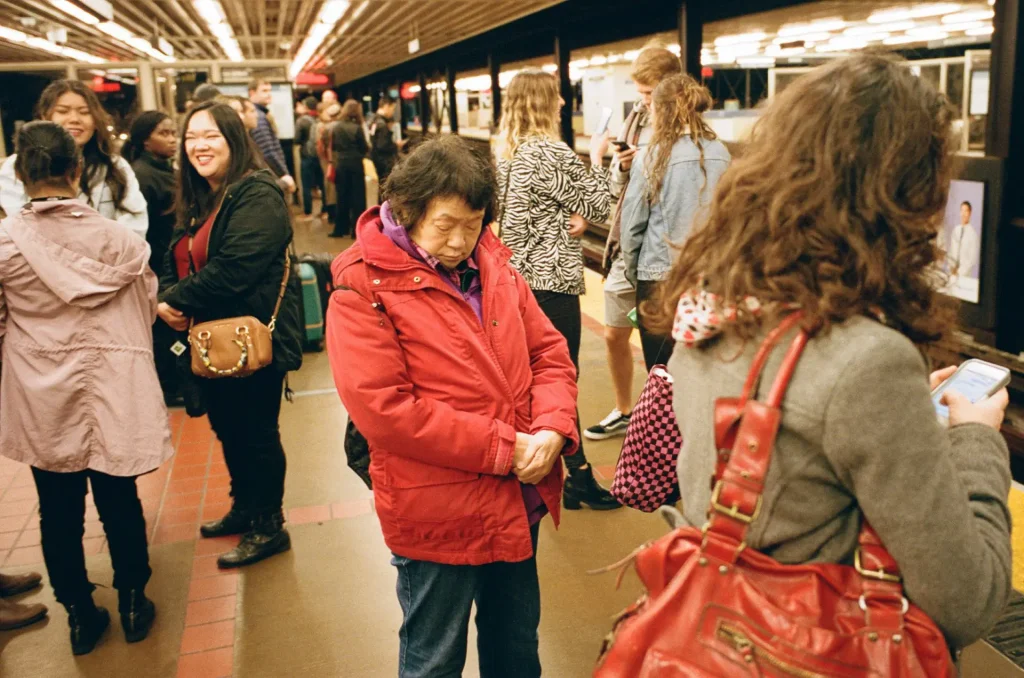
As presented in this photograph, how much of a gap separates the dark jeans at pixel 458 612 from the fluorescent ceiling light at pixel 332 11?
1099 cm

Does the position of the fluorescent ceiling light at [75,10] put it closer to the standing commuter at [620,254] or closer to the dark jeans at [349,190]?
the dark jeans at [349,190]

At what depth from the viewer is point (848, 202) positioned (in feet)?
3.85

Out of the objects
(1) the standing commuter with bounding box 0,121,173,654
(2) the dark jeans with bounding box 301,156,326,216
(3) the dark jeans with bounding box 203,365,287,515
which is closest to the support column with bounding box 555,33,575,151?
(2) the dark jeans with bounding box 301,156,326,216

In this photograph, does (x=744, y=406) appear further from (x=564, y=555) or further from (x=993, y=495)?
(x=564, y=555)

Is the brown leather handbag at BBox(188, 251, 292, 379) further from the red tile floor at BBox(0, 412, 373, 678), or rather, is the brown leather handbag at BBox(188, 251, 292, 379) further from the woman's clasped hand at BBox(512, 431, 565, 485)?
the woman's clasped hand at BBox(512, 431, 565, 485)

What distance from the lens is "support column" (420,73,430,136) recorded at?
22906 millimetres

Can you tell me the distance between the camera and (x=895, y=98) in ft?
3.84

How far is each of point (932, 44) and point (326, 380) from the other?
4425mm

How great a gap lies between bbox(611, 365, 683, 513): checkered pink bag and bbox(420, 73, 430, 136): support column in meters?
22.1

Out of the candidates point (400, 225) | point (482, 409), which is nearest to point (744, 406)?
point (482, 409)

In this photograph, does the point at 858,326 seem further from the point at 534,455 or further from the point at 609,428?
the point at 609,428

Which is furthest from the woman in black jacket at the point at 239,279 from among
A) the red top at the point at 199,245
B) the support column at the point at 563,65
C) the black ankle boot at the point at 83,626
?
the support column at the point at 563,65

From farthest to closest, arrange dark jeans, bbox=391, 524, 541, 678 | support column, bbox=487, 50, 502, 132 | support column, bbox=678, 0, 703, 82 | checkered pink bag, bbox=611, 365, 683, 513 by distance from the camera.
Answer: support column, bbox=487, 50, 502, 132 < support column, bbox=678, 0, 703, 82 < dark jeans, bbox=391, 524, 541, 678 < checkered pink bag, bbox=611, 365, 683, 513

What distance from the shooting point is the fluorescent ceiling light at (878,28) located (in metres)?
6.97
